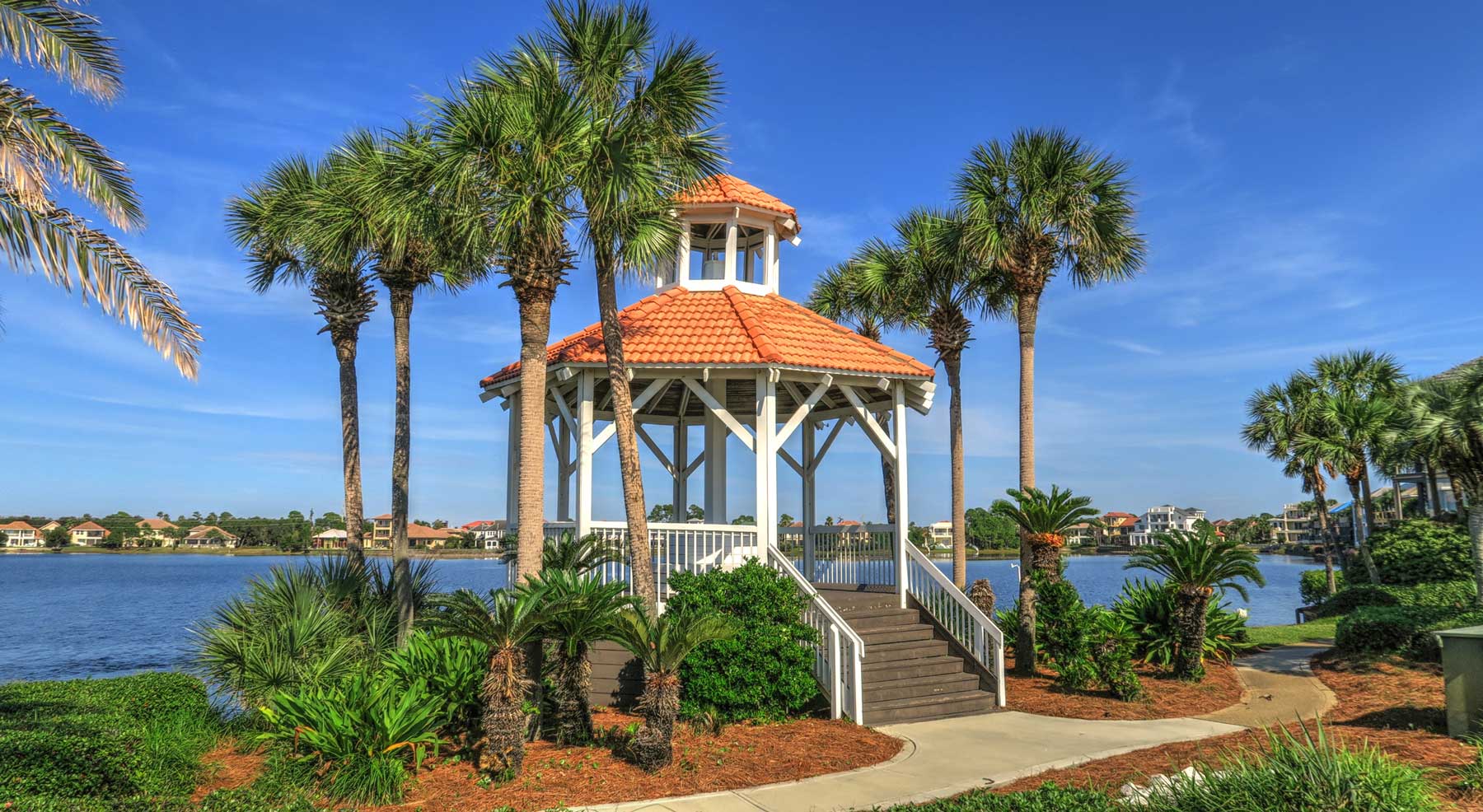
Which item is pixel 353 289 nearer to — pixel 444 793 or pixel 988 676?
pixel 444 793

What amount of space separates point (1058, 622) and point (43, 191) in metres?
14.1

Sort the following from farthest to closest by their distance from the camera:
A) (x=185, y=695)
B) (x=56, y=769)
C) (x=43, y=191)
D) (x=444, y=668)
Result: (x=185, y=695)
(x=444, y=668)
(x=43, y=191)
(x=56, y=769)

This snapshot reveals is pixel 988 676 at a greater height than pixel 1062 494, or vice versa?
pixel 1062 494

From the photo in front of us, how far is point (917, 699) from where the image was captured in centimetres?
1213

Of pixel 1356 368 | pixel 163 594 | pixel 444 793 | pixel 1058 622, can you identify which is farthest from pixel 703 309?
pixel 163 594

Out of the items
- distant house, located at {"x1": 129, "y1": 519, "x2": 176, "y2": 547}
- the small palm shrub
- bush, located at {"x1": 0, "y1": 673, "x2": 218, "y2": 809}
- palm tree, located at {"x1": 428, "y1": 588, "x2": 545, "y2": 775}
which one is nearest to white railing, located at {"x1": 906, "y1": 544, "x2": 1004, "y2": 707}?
palm tree, located at {"x1": 428, "y1": 588, "x2": 545, "y2": 775}

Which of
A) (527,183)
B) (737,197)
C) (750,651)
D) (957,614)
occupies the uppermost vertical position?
(737,197)

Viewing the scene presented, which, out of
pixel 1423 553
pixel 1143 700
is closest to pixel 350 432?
pixel 1143 700

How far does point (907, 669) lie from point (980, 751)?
2.67 m

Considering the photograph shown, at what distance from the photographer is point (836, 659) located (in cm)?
1144

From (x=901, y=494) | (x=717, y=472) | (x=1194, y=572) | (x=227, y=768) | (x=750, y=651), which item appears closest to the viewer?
(x=227, y=768)

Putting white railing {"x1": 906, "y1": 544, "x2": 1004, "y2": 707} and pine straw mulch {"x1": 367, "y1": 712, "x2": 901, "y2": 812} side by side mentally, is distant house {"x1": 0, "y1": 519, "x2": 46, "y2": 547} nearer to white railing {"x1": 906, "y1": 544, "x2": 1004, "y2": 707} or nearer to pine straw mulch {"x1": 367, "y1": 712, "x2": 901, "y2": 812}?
white railing {"x1": 906, "y1": 544, "x2": 1004, "y2": 707}

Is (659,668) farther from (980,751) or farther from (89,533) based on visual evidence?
(89,533)

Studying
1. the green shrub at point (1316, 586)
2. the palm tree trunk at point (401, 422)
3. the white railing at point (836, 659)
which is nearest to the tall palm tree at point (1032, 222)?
the white railing at point (836, 659)
